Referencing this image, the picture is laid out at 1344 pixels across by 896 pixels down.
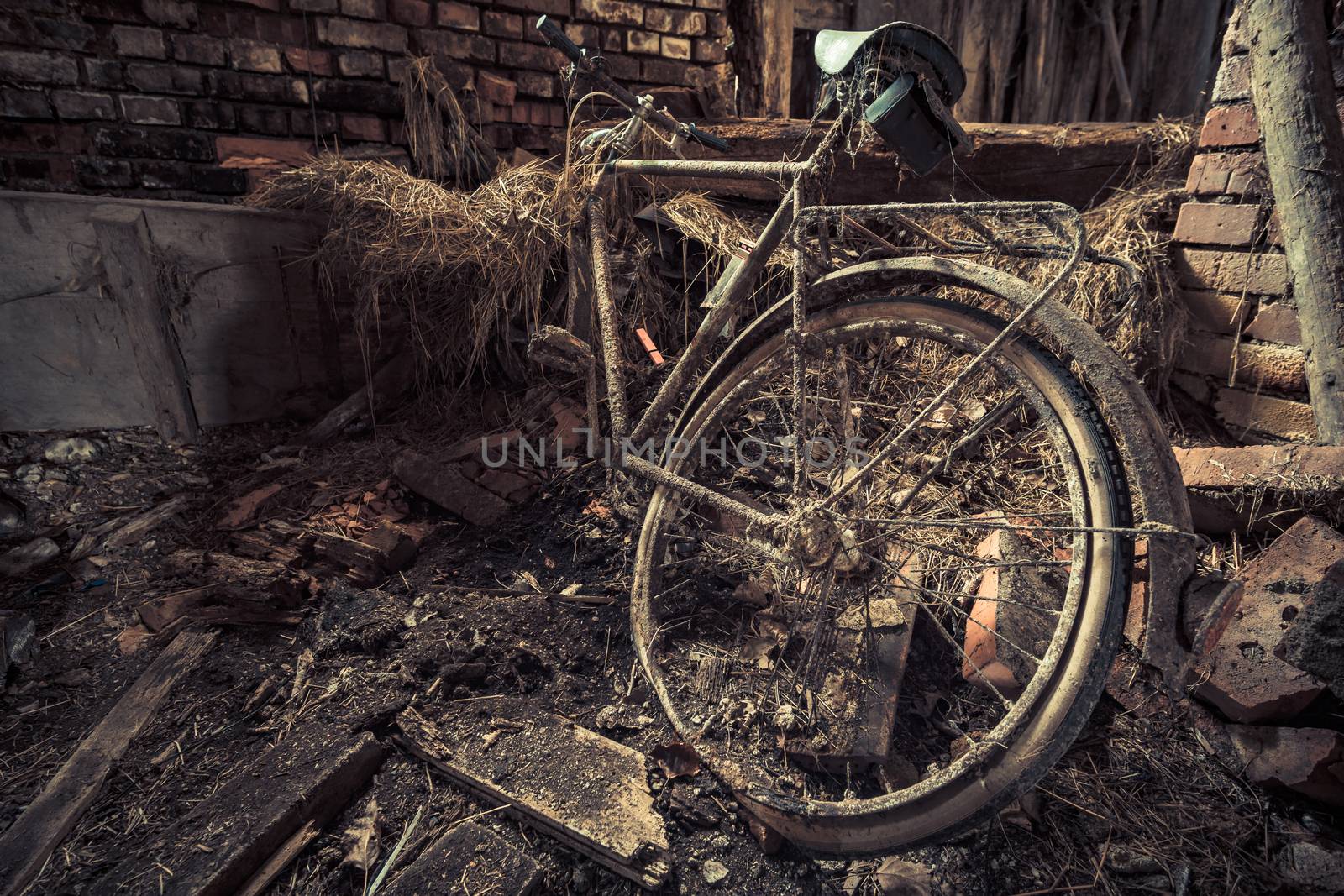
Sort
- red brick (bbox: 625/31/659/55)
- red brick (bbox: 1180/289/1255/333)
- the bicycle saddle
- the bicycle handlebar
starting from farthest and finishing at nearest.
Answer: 1. red brick (bbox: 625/31/659/55)
2. red brick (bbox: 1180/289/1255/333)
3. the bicycle handlebar
4. the bicycle saddle

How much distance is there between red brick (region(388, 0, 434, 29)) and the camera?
11.3ft

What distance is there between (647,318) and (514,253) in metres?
0.66

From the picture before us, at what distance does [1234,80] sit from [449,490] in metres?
3.17

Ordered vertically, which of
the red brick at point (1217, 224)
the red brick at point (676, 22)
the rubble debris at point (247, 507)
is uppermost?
the red brick at point (676, 22)

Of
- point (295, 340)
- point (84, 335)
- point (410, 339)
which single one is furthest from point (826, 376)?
point (84, 335)

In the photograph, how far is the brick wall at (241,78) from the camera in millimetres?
3031

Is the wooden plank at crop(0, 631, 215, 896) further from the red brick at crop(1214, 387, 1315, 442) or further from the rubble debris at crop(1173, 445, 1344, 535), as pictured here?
the red brick at crop(1214, 387, 1315, 442)

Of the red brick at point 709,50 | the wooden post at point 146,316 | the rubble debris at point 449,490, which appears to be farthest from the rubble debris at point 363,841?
the red brick at point 709,50

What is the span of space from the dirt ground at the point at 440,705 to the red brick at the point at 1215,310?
1.48 m

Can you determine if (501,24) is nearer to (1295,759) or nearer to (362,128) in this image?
(362,128)

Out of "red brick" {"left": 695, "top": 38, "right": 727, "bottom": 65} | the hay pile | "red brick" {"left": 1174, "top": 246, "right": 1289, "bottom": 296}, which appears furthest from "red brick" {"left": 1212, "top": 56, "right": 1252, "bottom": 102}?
"red brick" {"left": 695, "top": 38, "right": 727, "bottom": 65}

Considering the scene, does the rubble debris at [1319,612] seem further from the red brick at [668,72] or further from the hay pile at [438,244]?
the red brick at [668,72]

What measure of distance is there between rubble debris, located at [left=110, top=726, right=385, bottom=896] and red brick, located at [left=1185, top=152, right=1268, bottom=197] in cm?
321

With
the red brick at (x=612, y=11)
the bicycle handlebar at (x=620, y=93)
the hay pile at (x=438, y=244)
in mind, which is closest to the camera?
the bicycle handlebar at (x=620, y=93)
